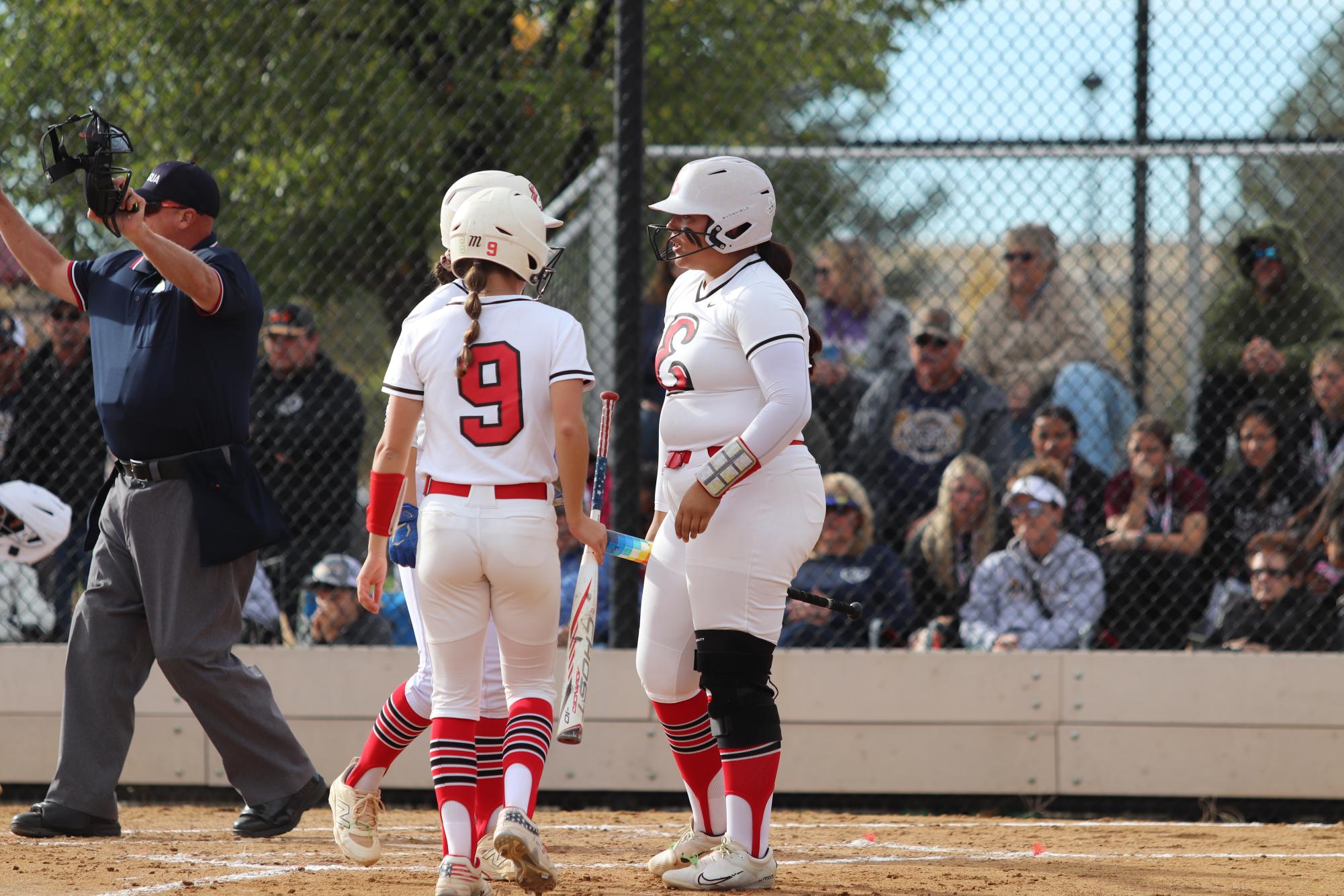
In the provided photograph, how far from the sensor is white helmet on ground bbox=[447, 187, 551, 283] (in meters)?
3.90

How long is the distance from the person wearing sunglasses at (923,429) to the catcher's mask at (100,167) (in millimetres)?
3444

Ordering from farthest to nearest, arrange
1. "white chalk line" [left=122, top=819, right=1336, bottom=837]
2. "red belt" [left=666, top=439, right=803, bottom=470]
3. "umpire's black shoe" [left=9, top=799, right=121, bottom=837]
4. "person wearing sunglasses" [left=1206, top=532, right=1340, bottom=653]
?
"person wearing sunglasses" [left=1206, top=532, right=1340, bottom=653]
"white chalk line" [left=122, top=819, right=1336, bottom=837]
"umpire's black shoe" [left=9, top=799, right=121, bottom=837]
"red belt" [left=666, top=439, right=803, bottom=470]

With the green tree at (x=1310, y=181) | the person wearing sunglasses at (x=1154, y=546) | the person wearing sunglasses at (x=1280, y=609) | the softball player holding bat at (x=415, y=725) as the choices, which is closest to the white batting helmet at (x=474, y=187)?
the softball player holding bat at (x=415, y=725)

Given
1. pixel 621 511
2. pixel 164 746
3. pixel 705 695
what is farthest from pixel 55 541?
pixel 705 695

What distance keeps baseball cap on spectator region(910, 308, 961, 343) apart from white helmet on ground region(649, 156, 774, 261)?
112 inches

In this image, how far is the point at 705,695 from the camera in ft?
14.6

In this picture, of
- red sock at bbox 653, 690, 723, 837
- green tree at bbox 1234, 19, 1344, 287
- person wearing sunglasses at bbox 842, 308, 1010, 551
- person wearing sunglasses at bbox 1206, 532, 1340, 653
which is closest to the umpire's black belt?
red sock at bbox 653, 690, 723, 837

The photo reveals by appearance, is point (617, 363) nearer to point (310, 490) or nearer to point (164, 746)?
point (310, 490)

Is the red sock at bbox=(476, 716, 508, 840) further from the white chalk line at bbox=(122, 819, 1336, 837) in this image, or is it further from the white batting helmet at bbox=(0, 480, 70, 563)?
the white batting helmet at bbox=(0, 480, 70, 563)

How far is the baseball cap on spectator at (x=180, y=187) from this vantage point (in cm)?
475

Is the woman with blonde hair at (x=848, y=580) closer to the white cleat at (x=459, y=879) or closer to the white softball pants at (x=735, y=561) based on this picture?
the white softball pants at (x=735, y=561)

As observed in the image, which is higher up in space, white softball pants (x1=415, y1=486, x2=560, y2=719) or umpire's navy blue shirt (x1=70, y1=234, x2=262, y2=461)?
umpire's navy blue shirt (x1=70, y1=234, x2=262, y2=461)

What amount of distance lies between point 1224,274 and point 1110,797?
2.36 metres

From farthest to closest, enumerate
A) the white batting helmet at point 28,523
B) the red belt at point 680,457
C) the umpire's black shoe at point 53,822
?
the white batting helmet at point 28,523, the umpire's black shoe at point 53,822, the red belt at point 680,457
